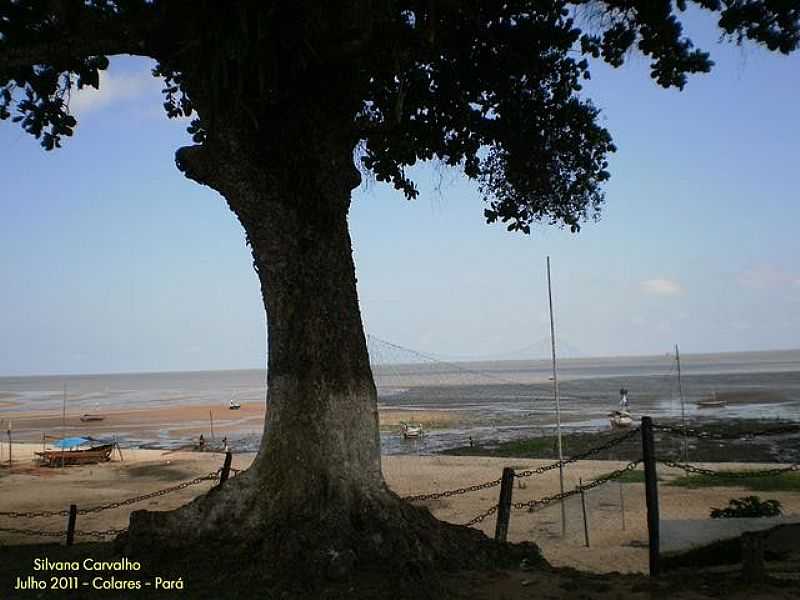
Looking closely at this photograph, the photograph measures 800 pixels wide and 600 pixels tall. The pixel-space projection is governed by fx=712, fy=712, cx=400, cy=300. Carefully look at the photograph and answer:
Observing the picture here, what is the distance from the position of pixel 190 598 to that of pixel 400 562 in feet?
5.28

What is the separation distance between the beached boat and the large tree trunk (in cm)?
2326

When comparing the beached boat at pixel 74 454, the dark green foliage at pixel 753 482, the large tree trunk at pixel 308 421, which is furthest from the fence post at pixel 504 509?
the beached boat at pixel 74 454

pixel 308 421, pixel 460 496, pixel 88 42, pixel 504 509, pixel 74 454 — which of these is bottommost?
pixel 460 496

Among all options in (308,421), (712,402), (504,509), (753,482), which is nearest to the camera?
(308,421)

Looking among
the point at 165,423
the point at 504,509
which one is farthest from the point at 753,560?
the point at 165,423

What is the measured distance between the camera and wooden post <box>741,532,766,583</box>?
5684mm

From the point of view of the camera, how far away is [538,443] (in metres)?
28.9

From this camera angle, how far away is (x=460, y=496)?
59.3 feet

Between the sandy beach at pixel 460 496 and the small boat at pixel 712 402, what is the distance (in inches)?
975

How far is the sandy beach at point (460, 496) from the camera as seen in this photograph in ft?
41.1

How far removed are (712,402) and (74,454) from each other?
3925cm

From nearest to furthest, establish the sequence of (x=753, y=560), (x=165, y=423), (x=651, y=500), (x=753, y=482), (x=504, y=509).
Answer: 1. (x=753, y=560)
2. (x=651, y=500)
3. (x=504, y=509)
4. (x=753, y=482)
5. (x=165, y=423)

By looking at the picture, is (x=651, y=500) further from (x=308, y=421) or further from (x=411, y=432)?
(x=411, y=432)

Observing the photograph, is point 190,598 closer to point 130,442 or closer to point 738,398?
point 130,442
